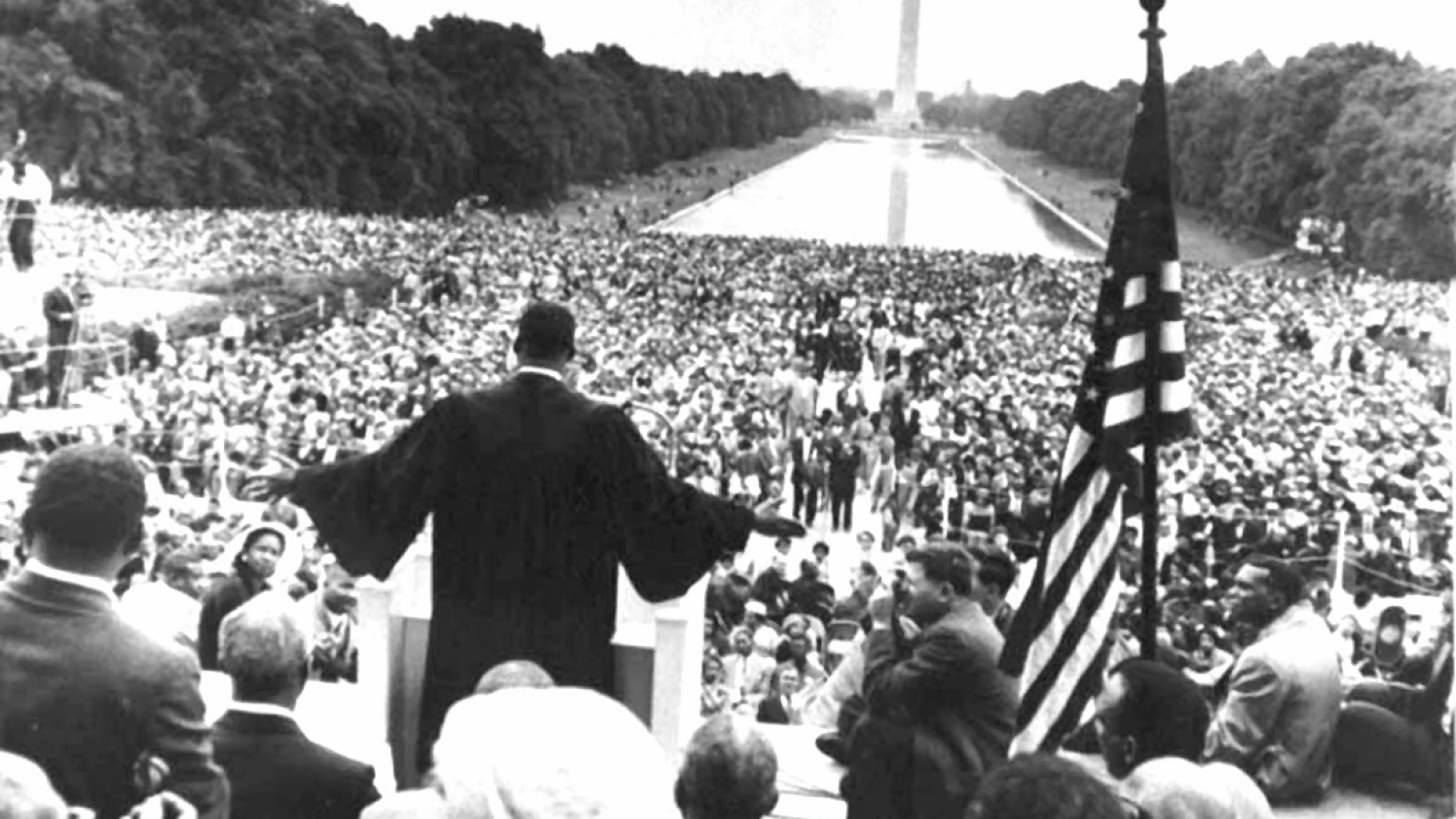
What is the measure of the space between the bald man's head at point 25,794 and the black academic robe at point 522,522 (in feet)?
7.45

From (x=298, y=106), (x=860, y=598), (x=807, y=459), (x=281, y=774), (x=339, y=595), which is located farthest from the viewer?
(x=298, y=106)

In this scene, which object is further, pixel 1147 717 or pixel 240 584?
pixel 240 584

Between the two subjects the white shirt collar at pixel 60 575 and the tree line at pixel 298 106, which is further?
the tree line at pixel 298 106

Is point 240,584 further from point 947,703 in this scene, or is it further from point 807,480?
point 807,480

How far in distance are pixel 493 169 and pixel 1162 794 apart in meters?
33.0

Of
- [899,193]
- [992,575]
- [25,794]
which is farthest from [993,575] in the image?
[899,193]

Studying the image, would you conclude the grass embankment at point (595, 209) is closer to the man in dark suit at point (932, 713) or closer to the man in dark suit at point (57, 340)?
the man in dark suit at point (57, 340)

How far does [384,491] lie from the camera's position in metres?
4.81

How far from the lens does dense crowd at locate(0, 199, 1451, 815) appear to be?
10.2 metres

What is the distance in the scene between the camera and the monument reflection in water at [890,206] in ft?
123

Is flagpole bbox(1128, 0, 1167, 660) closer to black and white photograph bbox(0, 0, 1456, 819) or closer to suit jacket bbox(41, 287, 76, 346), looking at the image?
black and white photograph bbox(0, 0, 1456, 819)

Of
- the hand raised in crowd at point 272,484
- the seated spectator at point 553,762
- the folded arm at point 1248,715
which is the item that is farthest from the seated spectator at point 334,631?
the seated spectator at point 553,762

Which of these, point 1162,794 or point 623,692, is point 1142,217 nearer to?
point 623,692

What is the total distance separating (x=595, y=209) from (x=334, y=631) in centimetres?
2922
